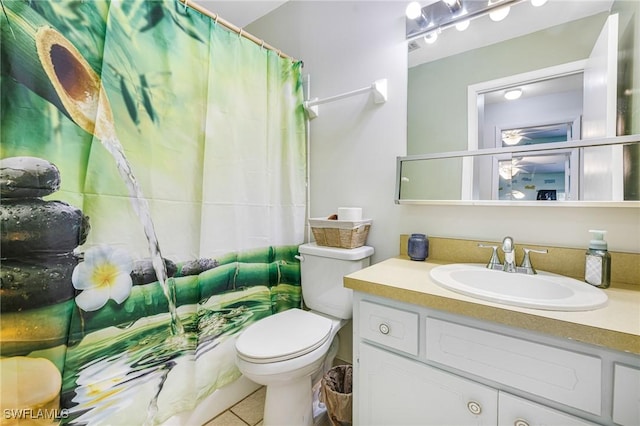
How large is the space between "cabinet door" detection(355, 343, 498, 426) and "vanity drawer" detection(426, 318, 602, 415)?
2.4 inches

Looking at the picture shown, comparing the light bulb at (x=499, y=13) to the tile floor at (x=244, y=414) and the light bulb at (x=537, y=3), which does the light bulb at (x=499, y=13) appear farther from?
the tile floor at (x=244, y=414)

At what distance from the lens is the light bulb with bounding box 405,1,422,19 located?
1.32 metres

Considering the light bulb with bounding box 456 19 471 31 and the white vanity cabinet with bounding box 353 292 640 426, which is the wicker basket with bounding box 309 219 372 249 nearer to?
the white vanity cabinet with bounding box 353 292 640 426

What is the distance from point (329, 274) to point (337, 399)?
0.56 m

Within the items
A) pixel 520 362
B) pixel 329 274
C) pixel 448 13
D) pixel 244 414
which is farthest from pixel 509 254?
pixel 244 414

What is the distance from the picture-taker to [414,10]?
4.36 ft

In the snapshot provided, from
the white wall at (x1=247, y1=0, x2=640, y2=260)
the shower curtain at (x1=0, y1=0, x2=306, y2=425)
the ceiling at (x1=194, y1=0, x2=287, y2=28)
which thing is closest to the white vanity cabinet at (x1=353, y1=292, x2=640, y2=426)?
the white wall at (x1=247, y1=0, x2=640, y2=260)

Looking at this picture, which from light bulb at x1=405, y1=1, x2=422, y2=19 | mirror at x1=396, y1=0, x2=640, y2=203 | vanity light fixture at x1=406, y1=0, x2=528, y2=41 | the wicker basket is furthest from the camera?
the wicker basket

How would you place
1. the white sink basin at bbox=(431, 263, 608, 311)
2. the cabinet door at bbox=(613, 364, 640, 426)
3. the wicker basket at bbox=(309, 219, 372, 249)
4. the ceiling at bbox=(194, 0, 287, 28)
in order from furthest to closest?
the ceiling at bbox=(194, 0, 287, 28) → the wicker basket at bbox=(309, 219, 372, 249) → the white sink basin at bbox=(431, 263, 608, 311) → the cabinet door at bbox=(613, 364, 640, 426)

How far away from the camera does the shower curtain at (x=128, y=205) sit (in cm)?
88

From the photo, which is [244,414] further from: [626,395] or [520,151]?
[520,151]

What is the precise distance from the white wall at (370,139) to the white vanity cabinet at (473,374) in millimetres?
549

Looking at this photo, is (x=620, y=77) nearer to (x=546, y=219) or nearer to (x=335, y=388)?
(x=546, y=219)

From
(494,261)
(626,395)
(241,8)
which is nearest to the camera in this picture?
(626,395)
